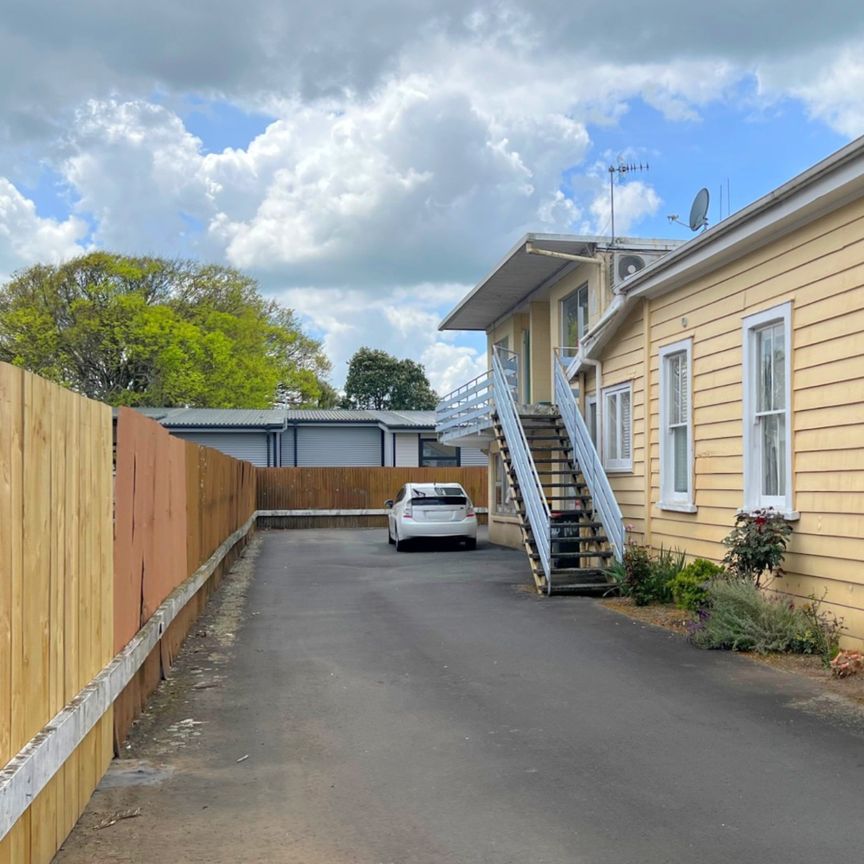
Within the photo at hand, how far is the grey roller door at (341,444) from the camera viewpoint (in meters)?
37.9

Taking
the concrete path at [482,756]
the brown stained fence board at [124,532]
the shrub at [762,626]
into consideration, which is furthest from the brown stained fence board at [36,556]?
the shrub at [762,626]

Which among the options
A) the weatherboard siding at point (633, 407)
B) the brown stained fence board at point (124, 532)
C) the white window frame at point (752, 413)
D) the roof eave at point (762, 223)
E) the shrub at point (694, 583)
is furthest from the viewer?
the weatherboard siding at point (633, 407)

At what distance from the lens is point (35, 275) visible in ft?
129

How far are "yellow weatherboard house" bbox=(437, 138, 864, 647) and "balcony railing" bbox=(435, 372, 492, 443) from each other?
0.15 m

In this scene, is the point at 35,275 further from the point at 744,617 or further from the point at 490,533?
the point at 744,617

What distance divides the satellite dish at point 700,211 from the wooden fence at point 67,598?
31.8ft

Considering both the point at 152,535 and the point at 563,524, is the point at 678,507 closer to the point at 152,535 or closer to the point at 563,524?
the point at 563,524

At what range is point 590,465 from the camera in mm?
14289

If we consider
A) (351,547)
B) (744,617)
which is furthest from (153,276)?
(744,617)

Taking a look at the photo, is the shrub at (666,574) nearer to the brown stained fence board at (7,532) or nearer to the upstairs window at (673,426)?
the upstairs window at (673,426)

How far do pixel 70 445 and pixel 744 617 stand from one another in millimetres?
6595

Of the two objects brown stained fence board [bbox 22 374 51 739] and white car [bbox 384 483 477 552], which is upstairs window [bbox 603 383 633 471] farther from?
brown stained fence board [bbox 22 374 51 739]

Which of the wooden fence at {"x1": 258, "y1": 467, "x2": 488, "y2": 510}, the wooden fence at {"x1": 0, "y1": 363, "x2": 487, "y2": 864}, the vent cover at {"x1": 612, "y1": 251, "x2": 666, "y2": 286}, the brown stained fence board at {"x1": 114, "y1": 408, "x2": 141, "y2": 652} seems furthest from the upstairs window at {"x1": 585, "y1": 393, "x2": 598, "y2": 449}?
the wooden fence at {"x1": 258, "y1": 467, "x2": 488, "y2": 510}

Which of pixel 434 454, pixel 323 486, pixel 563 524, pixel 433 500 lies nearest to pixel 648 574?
pixel 563 524
